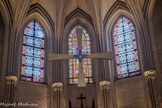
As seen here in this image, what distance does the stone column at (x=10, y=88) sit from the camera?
18312mm

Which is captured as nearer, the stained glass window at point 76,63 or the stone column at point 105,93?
the stone column at point 105,93

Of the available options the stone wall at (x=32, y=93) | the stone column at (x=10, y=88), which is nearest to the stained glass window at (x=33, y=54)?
the stone wall at (x=32, y=93)

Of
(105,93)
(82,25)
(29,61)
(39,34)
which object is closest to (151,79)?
(105,93)

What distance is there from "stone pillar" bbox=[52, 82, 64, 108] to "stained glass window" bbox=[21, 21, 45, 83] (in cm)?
150

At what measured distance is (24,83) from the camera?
66.7ft

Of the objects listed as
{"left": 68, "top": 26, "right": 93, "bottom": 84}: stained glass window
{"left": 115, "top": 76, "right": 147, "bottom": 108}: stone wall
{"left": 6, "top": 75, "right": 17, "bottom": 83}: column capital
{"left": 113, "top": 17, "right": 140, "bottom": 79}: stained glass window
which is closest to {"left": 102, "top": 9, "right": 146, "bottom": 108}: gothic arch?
{"left": 113, "top": 17, "right": 140, "bottom": 79}: stained glass window

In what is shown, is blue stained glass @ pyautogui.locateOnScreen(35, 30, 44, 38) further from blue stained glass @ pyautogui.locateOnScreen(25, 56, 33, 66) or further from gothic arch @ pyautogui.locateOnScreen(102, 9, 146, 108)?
gothic arch @ pyautogui.locateOnScreen(102, 9, 146, 108)

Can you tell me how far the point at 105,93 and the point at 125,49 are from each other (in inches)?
138

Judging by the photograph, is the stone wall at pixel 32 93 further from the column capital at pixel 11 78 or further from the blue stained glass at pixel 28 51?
the blue stained glass at pixel 28 51

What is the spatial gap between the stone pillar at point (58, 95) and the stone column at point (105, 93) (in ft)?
8.31

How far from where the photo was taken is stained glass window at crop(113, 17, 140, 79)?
21.0m

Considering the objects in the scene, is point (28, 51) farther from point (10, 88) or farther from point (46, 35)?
point (10, 88)

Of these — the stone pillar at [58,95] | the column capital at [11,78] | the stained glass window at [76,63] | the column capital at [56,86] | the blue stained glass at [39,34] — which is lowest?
the stone pillar at [58,95]

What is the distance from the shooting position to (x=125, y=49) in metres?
21.8
